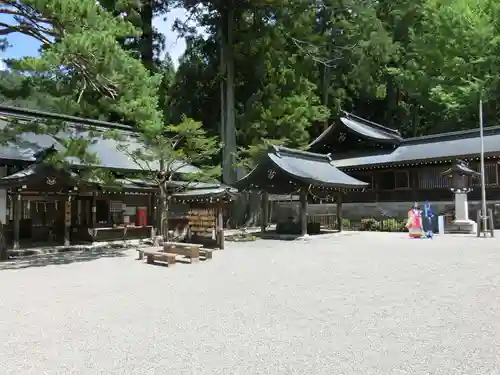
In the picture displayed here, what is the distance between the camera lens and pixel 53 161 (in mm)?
13016

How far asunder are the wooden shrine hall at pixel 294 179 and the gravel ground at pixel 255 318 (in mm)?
8294

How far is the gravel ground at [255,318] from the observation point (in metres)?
4.40

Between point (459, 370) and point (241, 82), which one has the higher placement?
point (241, 82)

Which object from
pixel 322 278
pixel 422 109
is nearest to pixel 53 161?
pixel 322 278

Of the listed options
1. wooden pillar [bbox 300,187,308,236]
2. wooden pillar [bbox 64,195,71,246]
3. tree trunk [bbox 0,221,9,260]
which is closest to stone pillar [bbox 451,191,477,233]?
wooden pillar [bbox 300,187,308,236]

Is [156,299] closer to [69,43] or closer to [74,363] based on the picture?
[74,363]

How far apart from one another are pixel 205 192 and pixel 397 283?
1067cm

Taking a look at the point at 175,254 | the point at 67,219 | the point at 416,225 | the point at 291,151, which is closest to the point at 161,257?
the point at 175,254

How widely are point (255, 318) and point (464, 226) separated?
17.9m

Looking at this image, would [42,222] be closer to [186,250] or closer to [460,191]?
[186,250]

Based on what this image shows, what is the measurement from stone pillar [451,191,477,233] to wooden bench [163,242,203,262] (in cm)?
1426

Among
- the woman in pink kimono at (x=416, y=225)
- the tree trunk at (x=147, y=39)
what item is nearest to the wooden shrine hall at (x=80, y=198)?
the woman in pink kimono at (x=416, y=225)

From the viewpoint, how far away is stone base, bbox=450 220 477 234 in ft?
67.7

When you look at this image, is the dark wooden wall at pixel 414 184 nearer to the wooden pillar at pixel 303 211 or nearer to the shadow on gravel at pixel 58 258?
the wooden pillar at pixel 303 211
